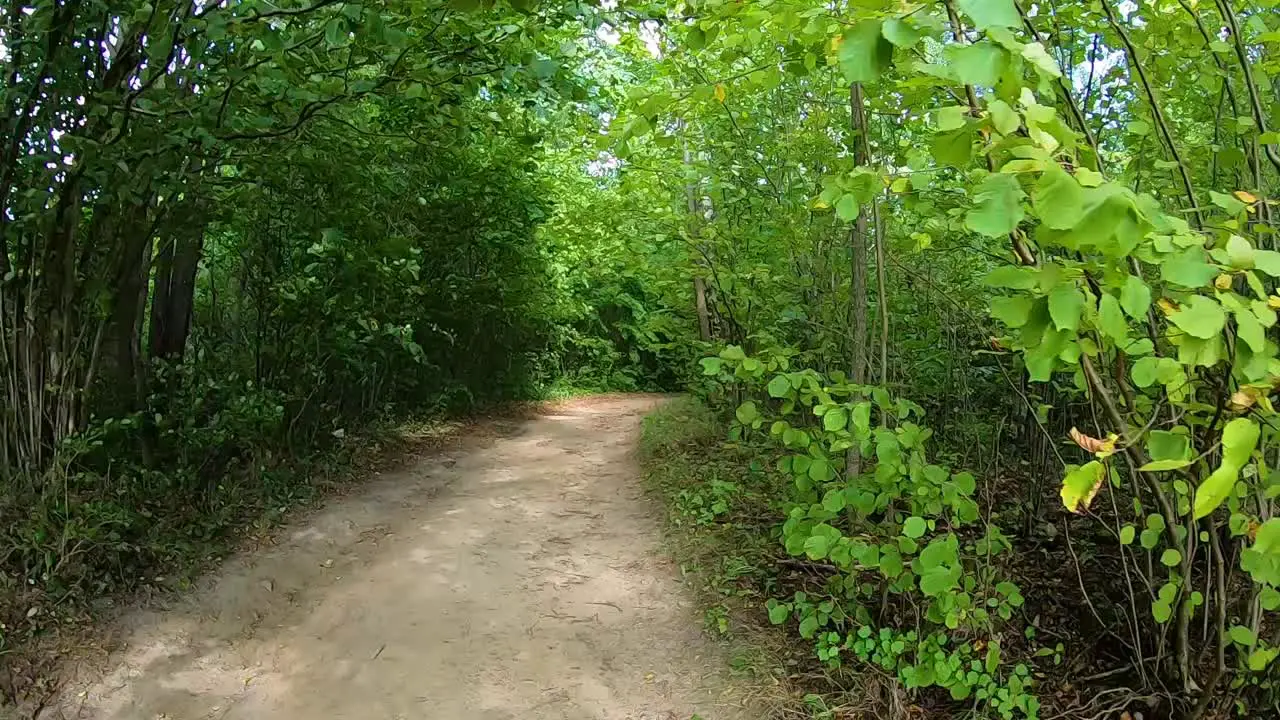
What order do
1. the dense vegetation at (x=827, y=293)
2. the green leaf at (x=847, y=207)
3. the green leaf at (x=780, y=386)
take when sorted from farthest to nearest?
the green leaf at (x=780, y=386) → the green leaf at (x=847, y=207) → the dense vegetation at (x=827, y=293)

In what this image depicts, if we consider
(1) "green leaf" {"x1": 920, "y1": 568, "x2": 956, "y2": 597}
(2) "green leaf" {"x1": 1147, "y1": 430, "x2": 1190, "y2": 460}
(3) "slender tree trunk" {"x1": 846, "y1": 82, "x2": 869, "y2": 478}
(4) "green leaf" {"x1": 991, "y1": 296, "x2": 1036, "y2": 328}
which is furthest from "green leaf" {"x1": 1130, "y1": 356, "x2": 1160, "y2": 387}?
(3) "slender tree trunk" {"x1": 846, "y1": 82, "x2": 869, "y2": 478}

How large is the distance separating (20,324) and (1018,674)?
5306 mm

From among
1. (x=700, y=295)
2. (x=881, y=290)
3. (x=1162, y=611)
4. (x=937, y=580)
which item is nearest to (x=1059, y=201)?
(x=937, y=580)

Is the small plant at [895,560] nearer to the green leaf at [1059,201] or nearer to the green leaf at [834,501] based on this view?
the green leaf at [834,501]

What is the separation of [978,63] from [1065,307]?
1.54 ft

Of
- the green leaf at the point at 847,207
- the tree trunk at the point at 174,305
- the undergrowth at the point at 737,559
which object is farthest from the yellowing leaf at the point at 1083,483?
the tree trunk at the point at 174,305

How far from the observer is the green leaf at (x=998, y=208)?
141 cm

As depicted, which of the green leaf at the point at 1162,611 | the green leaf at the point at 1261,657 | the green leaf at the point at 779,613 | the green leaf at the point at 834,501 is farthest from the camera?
→ the green leaf at the point at 779,613

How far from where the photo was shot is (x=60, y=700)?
139 inches

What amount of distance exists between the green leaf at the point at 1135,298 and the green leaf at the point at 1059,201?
268 millimetres

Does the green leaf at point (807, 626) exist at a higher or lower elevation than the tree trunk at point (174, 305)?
lower

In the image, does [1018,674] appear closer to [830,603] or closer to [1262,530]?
[830,603]

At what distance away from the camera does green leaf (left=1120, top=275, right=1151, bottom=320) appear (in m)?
1.46

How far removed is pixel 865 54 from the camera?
4.75ft
